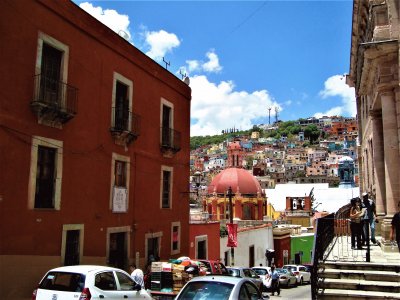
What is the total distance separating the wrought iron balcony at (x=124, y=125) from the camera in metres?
15.6

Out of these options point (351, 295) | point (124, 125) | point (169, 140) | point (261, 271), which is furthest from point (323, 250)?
point (261, 271)

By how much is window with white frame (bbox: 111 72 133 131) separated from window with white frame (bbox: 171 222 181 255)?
6134mm

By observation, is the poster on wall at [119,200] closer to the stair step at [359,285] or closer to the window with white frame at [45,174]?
the window with white frame at [45,174]

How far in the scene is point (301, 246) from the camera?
50.8 m

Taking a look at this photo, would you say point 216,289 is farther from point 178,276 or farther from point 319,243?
point 178,276

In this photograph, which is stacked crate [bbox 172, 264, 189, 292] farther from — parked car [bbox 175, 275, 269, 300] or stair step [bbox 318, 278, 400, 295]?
parked car [bbox 175, 275, 269, 300]

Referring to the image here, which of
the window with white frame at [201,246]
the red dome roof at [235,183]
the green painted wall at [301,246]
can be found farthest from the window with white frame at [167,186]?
the red dome roof at [235,183]

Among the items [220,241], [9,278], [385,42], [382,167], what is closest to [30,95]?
[9,278]

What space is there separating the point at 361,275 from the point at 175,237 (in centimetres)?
1184

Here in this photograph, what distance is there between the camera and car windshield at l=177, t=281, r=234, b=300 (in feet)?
26.1

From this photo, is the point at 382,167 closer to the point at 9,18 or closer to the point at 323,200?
the point at 9,18

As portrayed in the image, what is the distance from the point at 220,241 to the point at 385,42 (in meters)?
20.4

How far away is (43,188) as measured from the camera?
12477mm

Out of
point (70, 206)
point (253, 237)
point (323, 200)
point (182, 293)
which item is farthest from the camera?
point (323, 200)
